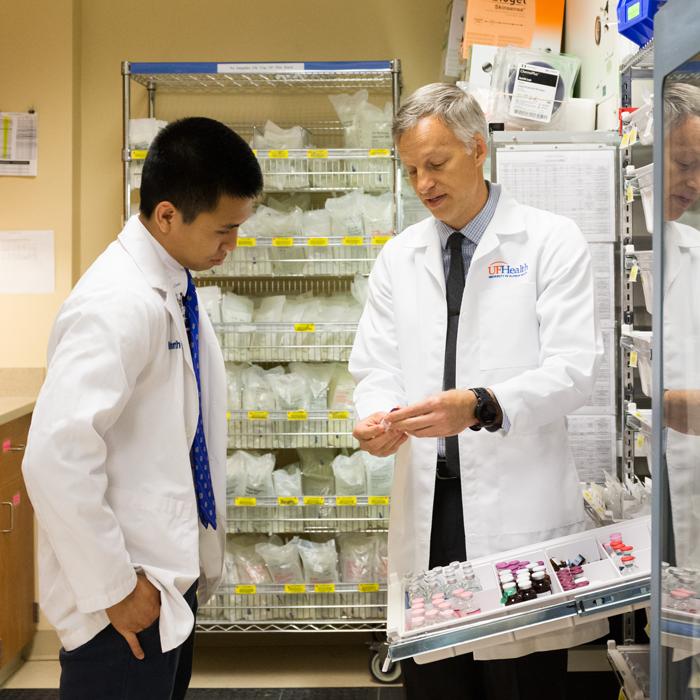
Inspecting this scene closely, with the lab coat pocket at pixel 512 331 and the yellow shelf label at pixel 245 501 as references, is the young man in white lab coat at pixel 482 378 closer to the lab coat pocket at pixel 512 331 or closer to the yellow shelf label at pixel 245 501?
the lab coat pocket at pixel 512 331

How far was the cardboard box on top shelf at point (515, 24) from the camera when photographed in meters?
2.76

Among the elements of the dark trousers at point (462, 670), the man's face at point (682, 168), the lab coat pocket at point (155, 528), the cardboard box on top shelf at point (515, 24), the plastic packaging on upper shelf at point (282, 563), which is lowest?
the plastic packaging on upper shelf at point (282, 563)

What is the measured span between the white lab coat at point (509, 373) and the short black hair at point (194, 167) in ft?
1.89

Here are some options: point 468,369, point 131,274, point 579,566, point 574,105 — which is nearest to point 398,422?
point 468,369

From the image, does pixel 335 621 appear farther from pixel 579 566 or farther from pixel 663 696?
pixel 663 696

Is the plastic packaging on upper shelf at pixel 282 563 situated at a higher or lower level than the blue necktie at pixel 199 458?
lower

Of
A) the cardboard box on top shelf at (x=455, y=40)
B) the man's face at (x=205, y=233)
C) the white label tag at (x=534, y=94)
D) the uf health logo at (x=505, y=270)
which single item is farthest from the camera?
the cardboard box on top shelf at (x=455, y=40)

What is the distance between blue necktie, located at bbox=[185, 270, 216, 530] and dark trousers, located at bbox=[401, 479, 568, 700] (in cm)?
53

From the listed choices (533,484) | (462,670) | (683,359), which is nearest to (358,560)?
(462,670)

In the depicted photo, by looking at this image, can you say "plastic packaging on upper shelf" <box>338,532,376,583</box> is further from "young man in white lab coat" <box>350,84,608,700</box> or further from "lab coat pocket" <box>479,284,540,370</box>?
"lab coat pocket" <box>479,284,540,370</box>

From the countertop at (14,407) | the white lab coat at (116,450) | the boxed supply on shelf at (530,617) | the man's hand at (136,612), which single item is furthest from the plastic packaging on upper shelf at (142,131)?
the boxed supply on shelf at (530,617)

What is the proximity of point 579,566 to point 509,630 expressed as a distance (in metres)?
0.22

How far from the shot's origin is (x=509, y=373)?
1.53 meters

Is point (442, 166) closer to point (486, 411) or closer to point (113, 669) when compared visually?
point (486, 411)
